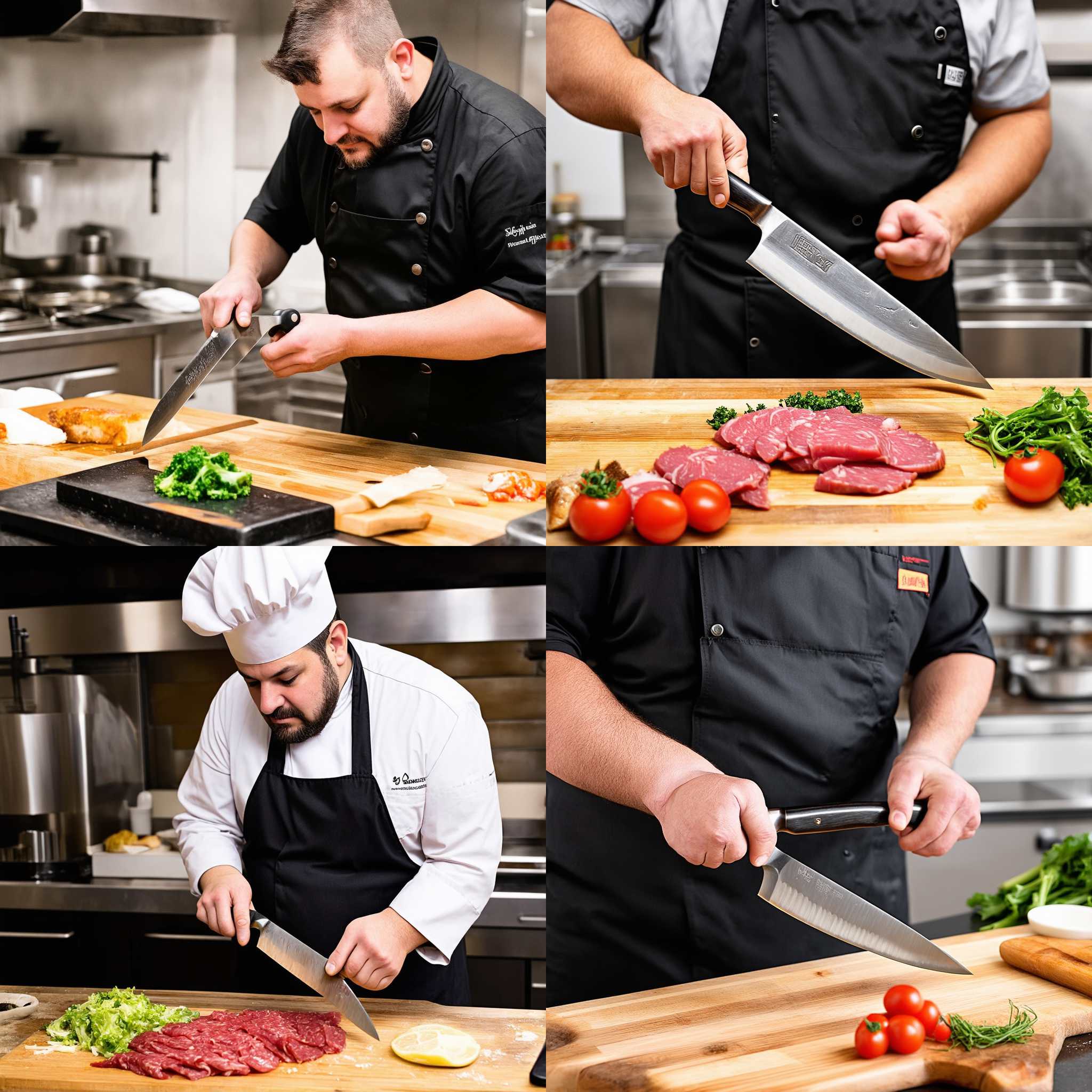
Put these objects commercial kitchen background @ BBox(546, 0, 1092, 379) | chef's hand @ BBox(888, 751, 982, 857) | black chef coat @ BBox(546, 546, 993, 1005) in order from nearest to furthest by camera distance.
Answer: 1. chef's hand @ BBox(888, 751, 982, 857)
2. black chef coat @ BBox(546, 546, 993, 1005)
3. commercial kitchen background @ BBox(546, 0, 1092, 379)

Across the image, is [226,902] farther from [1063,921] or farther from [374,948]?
[1063,921]

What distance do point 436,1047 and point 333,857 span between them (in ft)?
0.66

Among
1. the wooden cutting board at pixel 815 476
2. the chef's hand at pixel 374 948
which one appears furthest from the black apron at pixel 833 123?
the chef's hand at pixel 374 948

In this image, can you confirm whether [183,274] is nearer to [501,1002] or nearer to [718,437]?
[718,437]

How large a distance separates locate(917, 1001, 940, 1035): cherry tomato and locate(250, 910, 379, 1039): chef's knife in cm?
53

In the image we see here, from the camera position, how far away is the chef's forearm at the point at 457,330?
962mm

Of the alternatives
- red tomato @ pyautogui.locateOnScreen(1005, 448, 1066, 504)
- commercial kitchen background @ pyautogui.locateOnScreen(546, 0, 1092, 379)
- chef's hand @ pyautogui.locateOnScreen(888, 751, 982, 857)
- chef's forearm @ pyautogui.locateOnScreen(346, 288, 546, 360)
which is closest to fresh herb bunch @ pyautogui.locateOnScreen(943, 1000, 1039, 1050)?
chef's hand @ pyautogui.locateOnScreen(888, 751, 982, 857)

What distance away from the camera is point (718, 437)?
3.69 ft

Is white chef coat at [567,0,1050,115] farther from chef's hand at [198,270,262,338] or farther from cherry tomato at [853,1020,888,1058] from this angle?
cherry tomato at [853,1020,888,1058]

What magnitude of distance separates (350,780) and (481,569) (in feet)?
0.84

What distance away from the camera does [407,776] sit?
111 centimetres

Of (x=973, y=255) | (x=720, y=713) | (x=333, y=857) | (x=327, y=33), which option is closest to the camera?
(x=327, y=33)

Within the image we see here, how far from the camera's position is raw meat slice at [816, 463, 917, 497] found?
39.8 inches

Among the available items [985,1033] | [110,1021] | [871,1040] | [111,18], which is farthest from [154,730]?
[985,1033]
